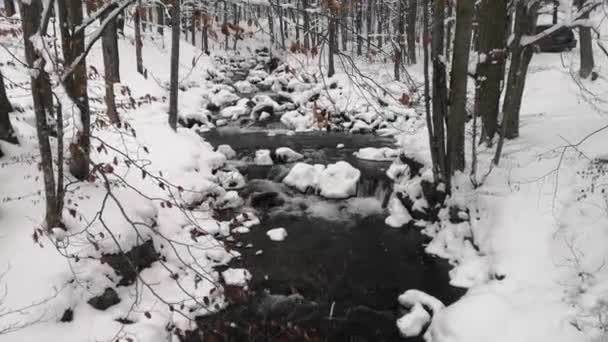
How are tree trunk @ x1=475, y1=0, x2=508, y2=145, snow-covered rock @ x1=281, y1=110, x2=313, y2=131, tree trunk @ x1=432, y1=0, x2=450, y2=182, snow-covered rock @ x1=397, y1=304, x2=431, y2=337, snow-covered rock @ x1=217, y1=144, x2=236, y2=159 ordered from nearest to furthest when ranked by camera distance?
snow-covered rock @ x1=397, y1=304, x2=431, y2=337 < tree trunk @ x1=432, y1=0, x2=450, y2=182 < tree trunk @ x1=475, y1=0, x2=508, y2=145 < snow-covered rock @ x1=217, y1=144, x2=236, y2=159 < snow-covered rock @ x1=281, y1=110, x2=313, y2=131

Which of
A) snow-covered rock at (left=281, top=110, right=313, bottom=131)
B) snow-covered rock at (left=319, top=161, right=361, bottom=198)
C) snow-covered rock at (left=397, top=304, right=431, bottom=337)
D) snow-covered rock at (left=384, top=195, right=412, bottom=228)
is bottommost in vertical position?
snow-covered rock at (left=397, top=304, right=431, bottom=337)

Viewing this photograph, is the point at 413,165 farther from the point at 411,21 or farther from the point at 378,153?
the point at 411,21

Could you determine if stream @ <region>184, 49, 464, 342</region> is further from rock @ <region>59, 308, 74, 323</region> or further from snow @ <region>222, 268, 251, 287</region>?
rock @ <region>59, 308, 74, 323</region>

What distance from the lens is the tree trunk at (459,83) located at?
8266mm

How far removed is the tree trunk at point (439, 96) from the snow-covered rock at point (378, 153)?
15.7ft

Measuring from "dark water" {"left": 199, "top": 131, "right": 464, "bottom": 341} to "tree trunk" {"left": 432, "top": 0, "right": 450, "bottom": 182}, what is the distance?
1.71 meters

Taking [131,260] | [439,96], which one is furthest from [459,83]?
[131,260]

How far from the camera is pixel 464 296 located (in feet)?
22.0

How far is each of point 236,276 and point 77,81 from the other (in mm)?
4812

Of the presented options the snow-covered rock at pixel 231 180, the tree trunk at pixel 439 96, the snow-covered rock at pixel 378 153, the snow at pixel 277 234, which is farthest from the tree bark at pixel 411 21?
the snow-covered rock at pixel 231 180

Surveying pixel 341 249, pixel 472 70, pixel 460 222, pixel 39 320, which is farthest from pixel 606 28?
pixel 39 320

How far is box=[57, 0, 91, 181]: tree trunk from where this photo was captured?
3.33 metres

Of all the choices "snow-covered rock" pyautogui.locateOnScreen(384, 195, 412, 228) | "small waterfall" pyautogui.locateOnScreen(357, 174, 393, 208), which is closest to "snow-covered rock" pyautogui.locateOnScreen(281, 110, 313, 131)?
"small waterfall" pyautogui.locateOnScreen(357, 174, 393, 208)

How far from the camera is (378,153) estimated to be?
45.8 ft
